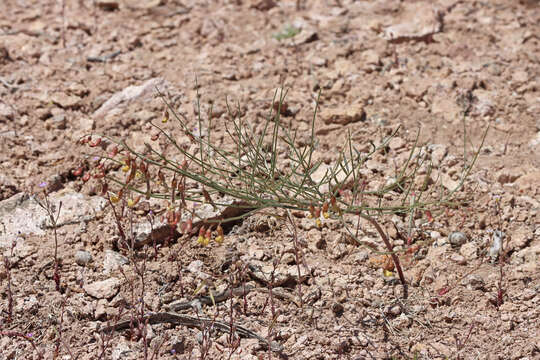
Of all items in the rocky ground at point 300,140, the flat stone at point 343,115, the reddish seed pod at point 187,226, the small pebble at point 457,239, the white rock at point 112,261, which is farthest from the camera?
the flat stone at point 343,115

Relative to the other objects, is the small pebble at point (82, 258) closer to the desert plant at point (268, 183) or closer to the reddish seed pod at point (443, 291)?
the desert plant at point (268, 183)

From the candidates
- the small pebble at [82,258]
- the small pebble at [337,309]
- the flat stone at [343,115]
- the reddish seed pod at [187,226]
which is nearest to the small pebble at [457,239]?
the small pebble at [337,309]

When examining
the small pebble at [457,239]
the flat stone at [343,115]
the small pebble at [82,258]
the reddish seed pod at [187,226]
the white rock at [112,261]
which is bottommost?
the small pebble at [457,239]

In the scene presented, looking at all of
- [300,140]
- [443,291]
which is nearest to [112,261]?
[300,140]

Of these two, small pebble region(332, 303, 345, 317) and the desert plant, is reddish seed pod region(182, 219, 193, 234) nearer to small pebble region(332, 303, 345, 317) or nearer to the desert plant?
the desert plant

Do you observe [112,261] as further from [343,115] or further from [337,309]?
[343,115]

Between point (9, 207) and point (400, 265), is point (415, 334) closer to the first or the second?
point (400, 265)

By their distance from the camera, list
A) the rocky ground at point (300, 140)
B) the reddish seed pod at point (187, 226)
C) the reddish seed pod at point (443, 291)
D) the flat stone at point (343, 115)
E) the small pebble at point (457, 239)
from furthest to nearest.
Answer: the flat stone at point (343, 115)
the small pebble at point (457, 239)
the reddish seed pod at point (443, 291)
the rocky ground at point (300, 140)
the reddish seed pod at point (187, 226)
